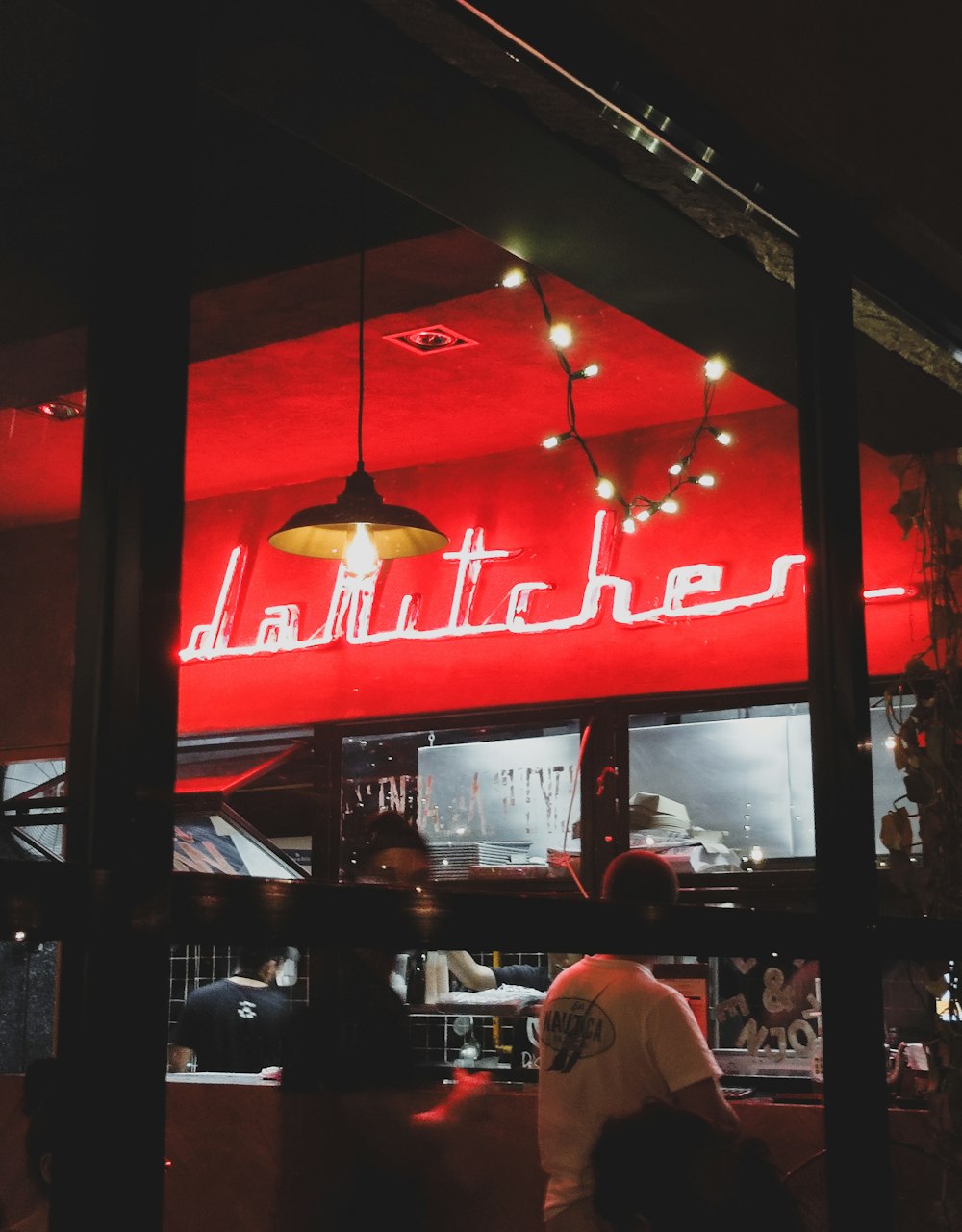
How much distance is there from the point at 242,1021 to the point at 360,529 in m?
1.59

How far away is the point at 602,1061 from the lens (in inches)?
131

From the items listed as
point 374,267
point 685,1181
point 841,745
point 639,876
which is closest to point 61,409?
point 841,745

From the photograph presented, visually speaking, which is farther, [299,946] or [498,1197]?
[498,1197]

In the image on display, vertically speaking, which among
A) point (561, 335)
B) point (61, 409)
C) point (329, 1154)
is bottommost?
point (329, 1154)

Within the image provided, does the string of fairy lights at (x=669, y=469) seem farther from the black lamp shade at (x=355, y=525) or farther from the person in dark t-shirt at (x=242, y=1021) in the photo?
the person in dark t-shirt at (x=242, y=1021)

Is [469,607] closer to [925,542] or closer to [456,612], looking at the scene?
[456,612]

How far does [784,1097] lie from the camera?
14.7 feet

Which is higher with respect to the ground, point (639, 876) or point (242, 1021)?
point (639, 876)

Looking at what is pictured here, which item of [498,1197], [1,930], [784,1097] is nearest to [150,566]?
[1,930]

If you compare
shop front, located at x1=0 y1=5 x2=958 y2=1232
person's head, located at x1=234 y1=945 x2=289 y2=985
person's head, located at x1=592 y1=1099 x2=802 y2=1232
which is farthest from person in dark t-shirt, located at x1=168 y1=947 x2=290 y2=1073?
person's head, located at x1=592 y1=1099 x2=802 y2=1232

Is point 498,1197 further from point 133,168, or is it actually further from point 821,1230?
point 133,168

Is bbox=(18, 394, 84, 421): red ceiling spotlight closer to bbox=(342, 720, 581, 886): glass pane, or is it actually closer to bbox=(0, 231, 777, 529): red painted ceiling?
bbox=(0, 231, 777, 529): red painted ceiling

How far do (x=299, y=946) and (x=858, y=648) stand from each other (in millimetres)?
1091

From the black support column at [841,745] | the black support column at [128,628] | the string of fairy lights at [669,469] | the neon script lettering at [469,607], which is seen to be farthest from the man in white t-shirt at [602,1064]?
the string of fairy lights at [669,469]
